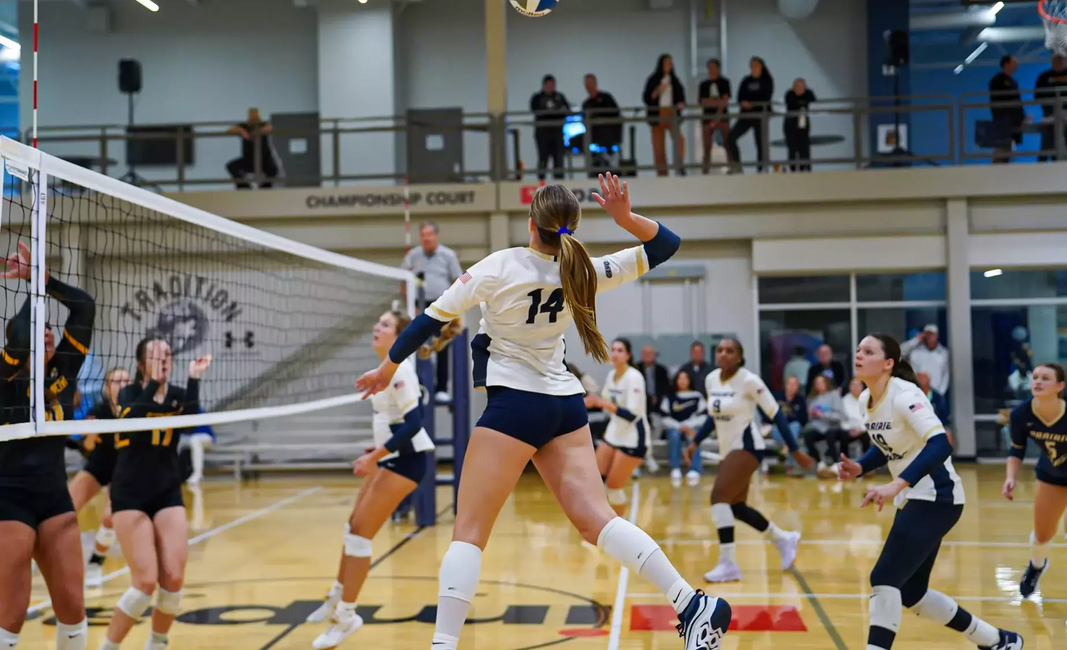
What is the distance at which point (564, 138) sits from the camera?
15.5 meters

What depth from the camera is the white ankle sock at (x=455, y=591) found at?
3.44 meters

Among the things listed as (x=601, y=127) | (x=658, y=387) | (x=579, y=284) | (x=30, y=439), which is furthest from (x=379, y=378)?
(x=601, y=127)

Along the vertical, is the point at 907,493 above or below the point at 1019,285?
below

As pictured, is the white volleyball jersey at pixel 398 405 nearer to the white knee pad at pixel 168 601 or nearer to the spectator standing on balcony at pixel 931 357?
the white knee pad at pixel 168 601

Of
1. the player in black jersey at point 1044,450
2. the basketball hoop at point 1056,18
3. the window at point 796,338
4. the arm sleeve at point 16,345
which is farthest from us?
the window at point 796,338

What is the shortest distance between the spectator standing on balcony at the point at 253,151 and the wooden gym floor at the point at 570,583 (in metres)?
6.04

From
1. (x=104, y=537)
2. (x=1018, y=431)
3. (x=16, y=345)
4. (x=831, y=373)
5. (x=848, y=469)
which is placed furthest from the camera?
(x=831, y=373)

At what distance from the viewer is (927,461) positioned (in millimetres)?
4215

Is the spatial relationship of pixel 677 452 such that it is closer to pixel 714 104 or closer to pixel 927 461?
pixel 714 104

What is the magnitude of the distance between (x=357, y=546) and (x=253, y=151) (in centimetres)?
1178

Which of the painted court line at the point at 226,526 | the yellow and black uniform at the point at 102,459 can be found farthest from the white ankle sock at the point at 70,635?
the yellow and black uniform at the point at 102,459

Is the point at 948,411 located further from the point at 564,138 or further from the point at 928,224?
the point at 564,138

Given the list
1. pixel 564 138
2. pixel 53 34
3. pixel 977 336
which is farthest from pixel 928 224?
pixel 53 34

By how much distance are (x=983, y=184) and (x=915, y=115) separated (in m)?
3.52
